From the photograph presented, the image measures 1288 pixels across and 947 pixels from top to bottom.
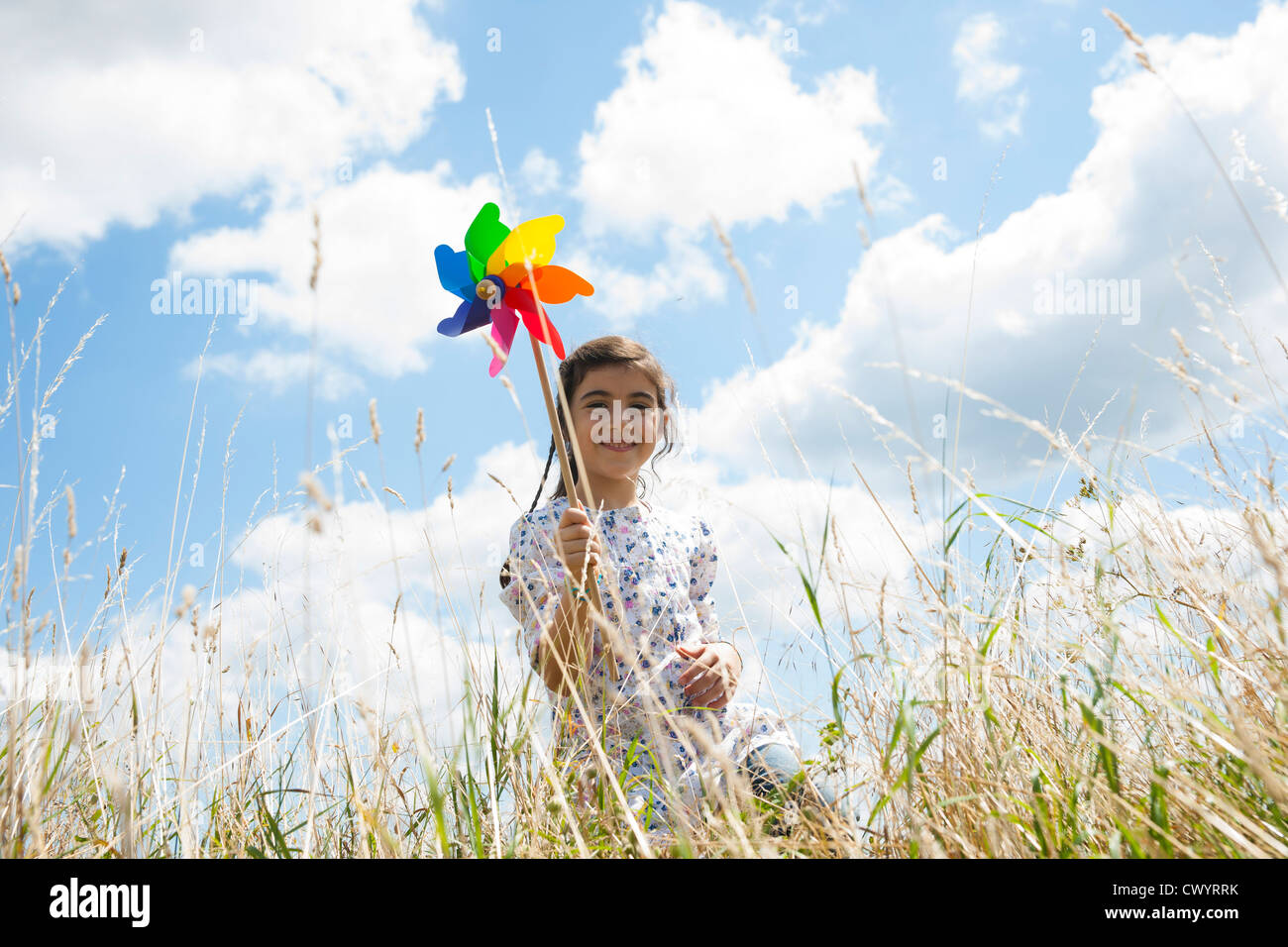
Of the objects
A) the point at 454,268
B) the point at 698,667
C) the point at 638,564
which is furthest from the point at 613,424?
the point at 698,667

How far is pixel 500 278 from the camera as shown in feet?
8.29

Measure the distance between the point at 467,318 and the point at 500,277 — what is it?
18 cm

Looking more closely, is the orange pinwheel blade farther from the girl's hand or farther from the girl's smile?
the girl's hand

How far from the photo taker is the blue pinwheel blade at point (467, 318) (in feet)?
8.41

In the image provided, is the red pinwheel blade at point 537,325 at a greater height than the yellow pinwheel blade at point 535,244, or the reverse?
the yellow pinwheel blade at point 535,244

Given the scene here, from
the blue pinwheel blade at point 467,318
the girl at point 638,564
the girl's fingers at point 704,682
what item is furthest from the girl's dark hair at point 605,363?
the girl's fingers at point 704,682

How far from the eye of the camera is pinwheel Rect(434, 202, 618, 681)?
2465mm

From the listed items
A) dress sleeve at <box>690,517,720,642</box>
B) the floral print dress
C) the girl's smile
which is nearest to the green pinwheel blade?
the girl's smile

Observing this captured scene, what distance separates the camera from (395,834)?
70.4 inches

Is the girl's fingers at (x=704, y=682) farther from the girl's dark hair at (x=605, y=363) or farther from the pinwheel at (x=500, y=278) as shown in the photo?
the girl's dark hair at (x=605, y=363)

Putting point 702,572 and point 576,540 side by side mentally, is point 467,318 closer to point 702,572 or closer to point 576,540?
point 576,540

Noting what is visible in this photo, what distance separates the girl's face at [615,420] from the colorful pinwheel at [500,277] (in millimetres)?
317
